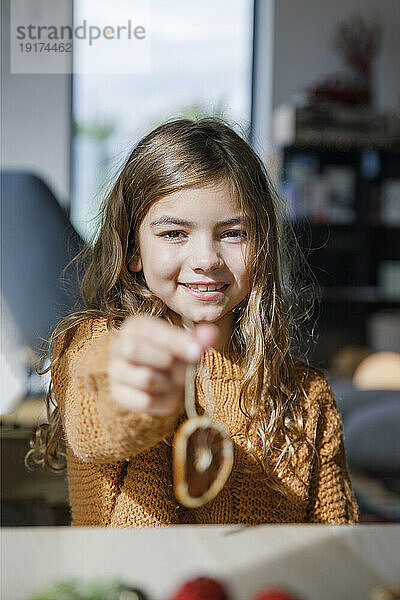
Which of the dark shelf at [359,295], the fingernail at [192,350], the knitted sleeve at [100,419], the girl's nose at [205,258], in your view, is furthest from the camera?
the dark shelf at [359,295]

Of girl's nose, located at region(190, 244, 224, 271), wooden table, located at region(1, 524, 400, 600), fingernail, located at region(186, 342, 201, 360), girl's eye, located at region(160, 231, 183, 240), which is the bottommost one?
wooden table, located at region(1, 524, 400, 600)

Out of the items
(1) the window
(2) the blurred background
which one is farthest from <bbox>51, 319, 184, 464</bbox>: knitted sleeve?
(1) the window

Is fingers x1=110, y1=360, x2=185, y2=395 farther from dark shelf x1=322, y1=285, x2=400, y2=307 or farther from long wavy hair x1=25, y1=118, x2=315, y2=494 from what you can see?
dark shelf x1=322, y1=285, x2=400, y2=307

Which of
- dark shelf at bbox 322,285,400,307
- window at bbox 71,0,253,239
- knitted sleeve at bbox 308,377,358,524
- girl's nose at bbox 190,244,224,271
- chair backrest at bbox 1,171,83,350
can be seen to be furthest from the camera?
dark shelf at bbox 322,285,400,307

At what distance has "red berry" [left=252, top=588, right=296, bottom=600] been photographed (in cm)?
49

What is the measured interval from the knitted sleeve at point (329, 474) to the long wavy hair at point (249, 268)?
27mm

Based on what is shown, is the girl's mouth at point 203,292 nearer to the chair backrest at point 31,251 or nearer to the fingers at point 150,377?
the fingers at point 150,377

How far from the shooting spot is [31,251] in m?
1.21

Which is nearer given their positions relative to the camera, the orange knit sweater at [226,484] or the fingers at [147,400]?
the fingers at [147,400]

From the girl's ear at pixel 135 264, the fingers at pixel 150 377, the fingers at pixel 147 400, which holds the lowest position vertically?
the fingers at pixel 147 400

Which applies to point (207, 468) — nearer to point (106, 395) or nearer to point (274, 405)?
point (106, 395)

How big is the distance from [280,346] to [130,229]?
0.70 feet

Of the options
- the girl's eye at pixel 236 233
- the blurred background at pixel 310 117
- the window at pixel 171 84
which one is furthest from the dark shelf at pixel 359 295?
the girl's eye at pixel 236 233

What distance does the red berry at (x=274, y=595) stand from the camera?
49 cm
